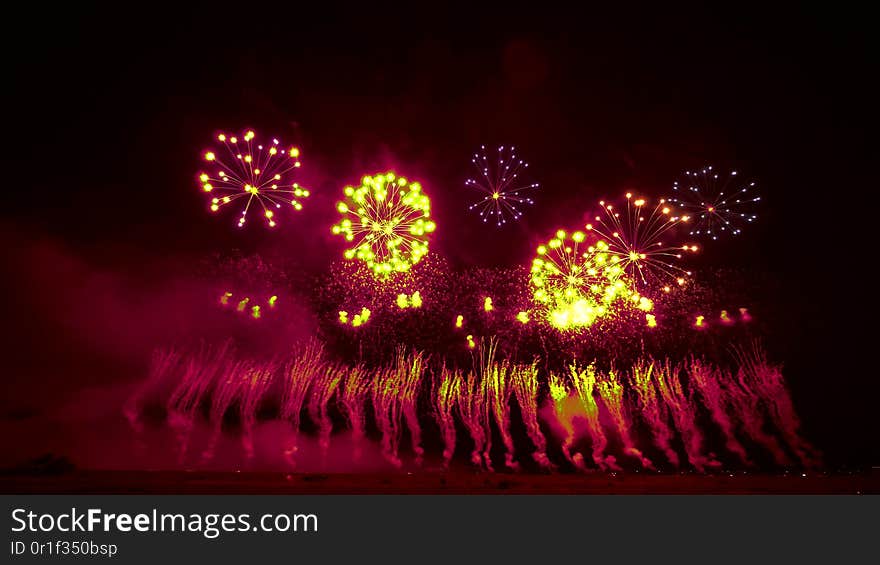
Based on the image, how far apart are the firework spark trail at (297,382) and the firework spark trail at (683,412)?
294 inches

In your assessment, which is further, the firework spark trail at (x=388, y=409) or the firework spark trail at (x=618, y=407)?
the firework spark trail at (x=618, y=407)

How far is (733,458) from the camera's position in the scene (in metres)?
9.77

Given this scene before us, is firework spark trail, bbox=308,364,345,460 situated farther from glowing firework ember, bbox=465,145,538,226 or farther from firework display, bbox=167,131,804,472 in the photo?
glowing firework ember, bbox=465,145,538,226

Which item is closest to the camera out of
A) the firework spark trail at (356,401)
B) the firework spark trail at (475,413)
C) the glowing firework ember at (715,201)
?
the firework spark trail at (475,413)

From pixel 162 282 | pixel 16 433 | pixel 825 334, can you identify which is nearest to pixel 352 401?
pixel 162 282

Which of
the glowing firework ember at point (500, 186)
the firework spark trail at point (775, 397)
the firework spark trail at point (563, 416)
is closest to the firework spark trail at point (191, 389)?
the glowing firework ember at point (500, 186)

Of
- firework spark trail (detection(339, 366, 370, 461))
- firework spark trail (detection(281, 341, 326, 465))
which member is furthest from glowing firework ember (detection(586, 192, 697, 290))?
firework spark trail (detection(281, 341, 326, 465))

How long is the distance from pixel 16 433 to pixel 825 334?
17536 mm

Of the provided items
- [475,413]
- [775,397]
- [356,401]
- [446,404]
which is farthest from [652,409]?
[356,401]

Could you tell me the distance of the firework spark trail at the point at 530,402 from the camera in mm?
9641

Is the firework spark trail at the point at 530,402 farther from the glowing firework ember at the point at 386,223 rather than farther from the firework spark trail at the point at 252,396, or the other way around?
the firework spark trail at the point at 252,396

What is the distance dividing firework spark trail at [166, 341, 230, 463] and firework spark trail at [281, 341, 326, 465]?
1514 mm

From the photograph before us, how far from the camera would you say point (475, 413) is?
10289 mm

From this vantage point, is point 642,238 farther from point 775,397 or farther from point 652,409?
point 775,397
